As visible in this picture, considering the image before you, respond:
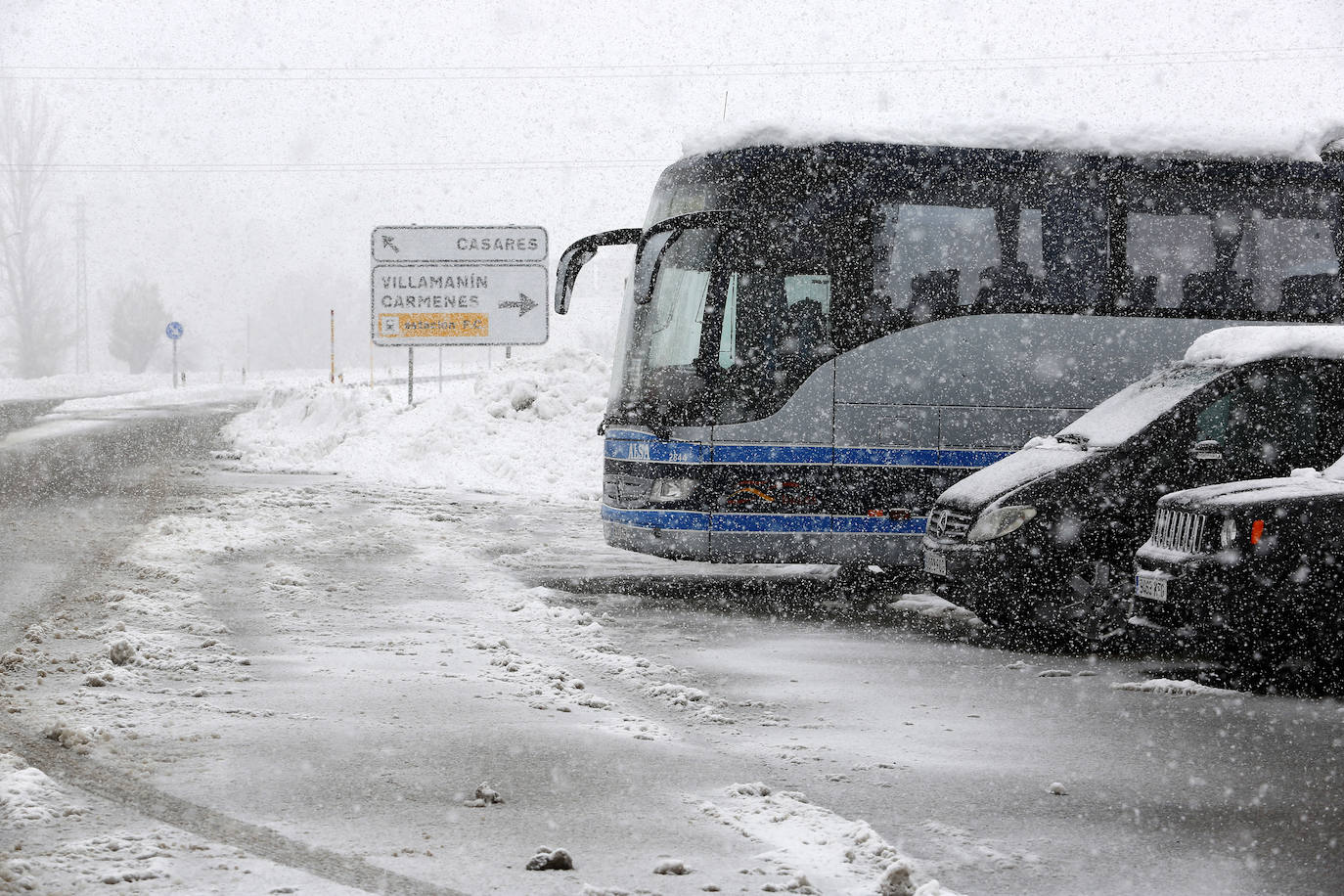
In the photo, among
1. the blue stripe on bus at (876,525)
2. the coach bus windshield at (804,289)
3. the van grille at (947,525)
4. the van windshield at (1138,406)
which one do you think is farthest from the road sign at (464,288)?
the van windshield at (1138,406)

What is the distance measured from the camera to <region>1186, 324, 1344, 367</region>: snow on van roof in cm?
885

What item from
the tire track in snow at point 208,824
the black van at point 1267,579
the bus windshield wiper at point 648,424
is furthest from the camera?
the bus windshield wiper at point 648,424

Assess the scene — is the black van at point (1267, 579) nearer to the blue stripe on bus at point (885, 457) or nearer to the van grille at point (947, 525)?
the van grille at point (947, 525)

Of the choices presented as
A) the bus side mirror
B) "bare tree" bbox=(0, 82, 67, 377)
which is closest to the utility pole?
"bare tree" bbox=(0, 82, 67, 377)

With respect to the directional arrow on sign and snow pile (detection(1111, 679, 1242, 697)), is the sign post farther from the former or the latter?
snow pile (detection(1111, 679, 1242, 697))

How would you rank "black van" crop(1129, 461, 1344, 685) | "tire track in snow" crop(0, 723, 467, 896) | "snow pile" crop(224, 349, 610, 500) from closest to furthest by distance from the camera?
"tire track in snow" crop(0, 723, 467, 896) < "black van" crop(1129, 461, 1344, 685) < "snow pile" crop(224, 349, 610, 500)

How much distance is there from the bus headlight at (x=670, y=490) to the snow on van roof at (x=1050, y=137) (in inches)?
104

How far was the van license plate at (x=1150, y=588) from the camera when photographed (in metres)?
7.70

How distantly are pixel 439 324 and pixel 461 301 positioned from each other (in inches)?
22.5

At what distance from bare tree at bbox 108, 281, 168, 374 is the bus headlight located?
9180 centimetres

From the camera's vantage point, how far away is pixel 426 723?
6.31 m

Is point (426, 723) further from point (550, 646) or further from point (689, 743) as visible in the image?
point (550, 646)

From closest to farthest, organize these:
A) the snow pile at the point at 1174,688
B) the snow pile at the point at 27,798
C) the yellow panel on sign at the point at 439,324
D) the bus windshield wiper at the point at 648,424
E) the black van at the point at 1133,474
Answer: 1. the snow pile at the point at 27,798
2. the snow pile at the point at 1174,688
3. the black van at the point at 1133,474
4. the bus windshield wiper at the point at 648,424
5. the yellow panel on sign at the point at 439,324

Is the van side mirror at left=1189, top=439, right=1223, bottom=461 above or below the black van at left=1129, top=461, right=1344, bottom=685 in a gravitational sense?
above
